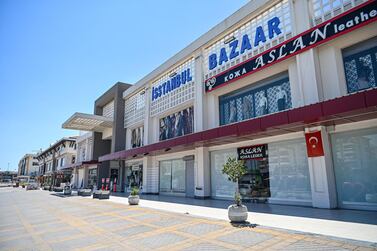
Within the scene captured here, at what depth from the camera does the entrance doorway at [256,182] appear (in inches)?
608

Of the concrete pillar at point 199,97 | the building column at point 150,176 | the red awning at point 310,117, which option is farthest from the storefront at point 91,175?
the red awning at point 310,117

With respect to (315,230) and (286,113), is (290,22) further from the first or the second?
(315,230)

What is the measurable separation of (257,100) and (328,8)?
648 centimetres

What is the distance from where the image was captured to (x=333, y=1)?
12.8m

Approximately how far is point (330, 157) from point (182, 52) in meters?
15.9

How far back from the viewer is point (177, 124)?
24.0m

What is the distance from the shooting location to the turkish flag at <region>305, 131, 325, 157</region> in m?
12.3

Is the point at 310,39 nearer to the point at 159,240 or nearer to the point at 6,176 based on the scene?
the point at 159,240

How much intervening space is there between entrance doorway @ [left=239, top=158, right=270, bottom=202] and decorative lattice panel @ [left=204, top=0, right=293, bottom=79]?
7.20 metres

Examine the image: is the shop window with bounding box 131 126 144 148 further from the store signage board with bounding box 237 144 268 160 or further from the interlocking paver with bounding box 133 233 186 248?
the interlocking paver with bounding box 133 233 186 248

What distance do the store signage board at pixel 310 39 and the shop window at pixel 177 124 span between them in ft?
18.0

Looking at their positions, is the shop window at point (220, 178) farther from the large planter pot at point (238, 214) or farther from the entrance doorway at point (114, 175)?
the entrance doorway at point (114, 175)

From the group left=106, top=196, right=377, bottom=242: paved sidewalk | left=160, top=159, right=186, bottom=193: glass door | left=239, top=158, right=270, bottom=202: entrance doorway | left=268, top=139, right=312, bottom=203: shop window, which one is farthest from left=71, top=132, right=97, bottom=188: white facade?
left=106, top=196, right=377, bottom=242: paved sidewalk

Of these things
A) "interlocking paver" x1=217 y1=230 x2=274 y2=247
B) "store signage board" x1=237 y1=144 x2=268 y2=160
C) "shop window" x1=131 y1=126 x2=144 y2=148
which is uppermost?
"shop window" x1=131 y1=126 x2=144 y2=148
